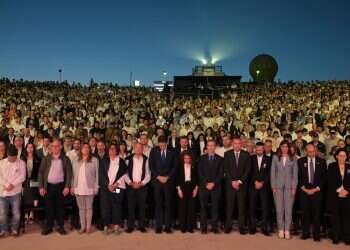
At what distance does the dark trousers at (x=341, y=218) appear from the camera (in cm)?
805

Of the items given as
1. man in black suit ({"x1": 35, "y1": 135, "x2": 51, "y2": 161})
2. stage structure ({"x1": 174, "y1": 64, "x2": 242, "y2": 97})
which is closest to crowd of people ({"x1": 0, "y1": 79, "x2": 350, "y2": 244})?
man in black suit ({"x1": 35, "y1": 135, "x2": 51, "y2": 161})

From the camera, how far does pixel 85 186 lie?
8.55 metres

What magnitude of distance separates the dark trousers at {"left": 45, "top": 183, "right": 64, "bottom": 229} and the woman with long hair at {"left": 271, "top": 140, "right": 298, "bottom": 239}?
14.1ft

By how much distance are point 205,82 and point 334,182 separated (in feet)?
109

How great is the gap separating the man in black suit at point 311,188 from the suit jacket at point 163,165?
101 inches

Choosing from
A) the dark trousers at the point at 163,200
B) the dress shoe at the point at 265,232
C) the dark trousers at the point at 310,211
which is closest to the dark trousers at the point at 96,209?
the dark trousers at the point at 163,200

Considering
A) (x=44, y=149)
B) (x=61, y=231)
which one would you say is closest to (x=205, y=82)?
(x=44, y=149)

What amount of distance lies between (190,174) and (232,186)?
2.94 ft

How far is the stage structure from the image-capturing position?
104ft

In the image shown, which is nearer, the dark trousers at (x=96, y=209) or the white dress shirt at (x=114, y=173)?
the white dress shirt at (x=114, y=173)

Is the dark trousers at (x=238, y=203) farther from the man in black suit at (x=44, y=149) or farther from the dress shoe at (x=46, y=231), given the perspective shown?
the man in black suit at (x=44, y=149)

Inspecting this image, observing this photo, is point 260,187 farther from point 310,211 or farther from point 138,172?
point 138,172

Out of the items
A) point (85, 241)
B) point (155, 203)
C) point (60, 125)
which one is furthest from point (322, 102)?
point (85, 241)

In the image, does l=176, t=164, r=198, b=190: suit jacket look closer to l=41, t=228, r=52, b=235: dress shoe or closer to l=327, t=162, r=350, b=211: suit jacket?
l=327, t=162, r=350, b=211: suit jacket
